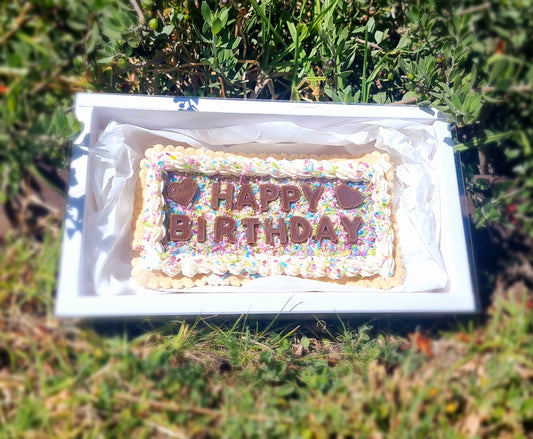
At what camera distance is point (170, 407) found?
1.17m

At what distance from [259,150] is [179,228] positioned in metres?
0.52

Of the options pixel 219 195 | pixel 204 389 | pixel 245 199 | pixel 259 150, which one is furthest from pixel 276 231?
pixel 204 389

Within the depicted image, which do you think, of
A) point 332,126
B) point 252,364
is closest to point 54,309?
point 252,364

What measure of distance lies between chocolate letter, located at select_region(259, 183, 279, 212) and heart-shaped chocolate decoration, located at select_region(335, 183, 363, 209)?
0.29 meters

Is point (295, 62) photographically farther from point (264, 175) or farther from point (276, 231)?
point (276, 231)

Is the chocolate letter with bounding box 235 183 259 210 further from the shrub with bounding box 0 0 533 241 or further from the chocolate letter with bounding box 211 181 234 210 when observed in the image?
the shrub with bounding box 0 0 533 241

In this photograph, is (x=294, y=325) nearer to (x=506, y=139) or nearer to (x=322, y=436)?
(x=322, y=436)

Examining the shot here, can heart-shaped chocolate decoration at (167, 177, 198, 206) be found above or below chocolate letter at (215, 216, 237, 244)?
above

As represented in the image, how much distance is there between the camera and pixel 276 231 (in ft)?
5.78

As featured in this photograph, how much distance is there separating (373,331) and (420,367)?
1.98ft

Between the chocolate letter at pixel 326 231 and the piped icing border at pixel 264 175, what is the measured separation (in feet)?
0.30

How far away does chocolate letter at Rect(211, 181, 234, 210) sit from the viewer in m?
1.78

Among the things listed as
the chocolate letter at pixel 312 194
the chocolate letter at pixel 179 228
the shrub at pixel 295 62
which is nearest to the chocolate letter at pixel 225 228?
the chocolate letter at pixel 179 228

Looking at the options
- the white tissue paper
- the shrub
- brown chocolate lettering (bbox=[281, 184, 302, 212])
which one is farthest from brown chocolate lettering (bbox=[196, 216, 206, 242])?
the shrub
